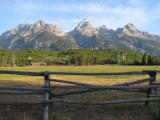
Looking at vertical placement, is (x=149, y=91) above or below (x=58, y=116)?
above

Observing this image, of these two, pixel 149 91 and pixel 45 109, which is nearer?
pixel 45 109

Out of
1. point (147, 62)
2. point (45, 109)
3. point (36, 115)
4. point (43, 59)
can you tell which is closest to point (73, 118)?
point (45, 109)

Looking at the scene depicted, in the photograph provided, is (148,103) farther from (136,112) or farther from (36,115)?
(36,115)

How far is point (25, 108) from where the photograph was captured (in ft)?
21.0

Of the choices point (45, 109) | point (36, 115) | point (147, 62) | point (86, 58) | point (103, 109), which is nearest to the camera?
point (45, 109)

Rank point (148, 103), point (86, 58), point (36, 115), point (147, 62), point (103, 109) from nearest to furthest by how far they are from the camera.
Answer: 1. point (36, 115)
2. point (103, 109)
3. point (148, 103)
4. point (147, 62)
5. point (86, 58)

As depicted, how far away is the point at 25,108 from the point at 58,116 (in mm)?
1947

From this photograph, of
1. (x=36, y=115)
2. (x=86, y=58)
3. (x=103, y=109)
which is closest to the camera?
(x=36, y=115)

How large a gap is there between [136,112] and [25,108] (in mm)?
4602

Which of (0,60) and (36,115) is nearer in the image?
(36,115)

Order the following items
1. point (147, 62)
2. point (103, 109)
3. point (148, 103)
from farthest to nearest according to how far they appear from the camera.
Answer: point (147, 62), point (148, 103), point (103, 109)

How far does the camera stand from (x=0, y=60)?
318 feet

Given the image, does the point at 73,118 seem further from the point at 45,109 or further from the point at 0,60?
the point at 0,60

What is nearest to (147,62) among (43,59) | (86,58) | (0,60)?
(86,58)
